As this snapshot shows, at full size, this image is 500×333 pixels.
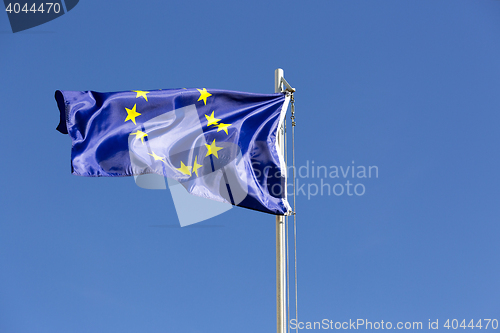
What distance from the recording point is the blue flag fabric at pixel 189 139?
1272 cm

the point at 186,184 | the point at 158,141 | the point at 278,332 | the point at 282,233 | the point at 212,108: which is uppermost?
the point at 212,108

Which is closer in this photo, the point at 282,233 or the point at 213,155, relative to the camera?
the point at 282,233

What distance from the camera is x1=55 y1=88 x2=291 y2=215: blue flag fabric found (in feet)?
41.7

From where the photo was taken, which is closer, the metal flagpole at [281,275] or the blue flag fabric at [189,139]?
the metal flagpole at [281,275]

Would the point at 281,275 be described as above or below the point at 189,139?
below

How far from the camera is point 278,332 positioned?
462 inches

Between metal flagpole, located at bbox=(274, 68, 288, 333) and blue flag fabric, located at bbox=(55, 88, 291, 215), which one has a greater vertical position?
blue flag fabric, located at bbox=(55, 88, 291, 215)

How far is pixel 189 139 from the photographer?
13.6 meters

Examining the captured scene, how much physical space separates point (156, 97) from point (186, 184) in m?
2.50

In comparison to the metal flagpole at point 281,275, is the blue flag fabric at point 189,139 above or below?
above

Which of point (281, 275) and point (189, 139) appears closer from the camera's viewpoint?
point (281, 275)

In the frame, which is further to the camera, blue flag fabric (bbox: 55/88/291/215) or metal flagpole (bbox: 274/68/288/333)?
blue flag fabric (bbox: 55/88/291/215)

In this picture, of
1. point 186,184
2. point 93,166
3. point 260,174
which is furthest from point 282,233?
point 93,166

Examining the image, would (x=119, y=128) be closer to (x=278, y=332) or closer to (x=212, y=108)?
(x=212, y=108)
